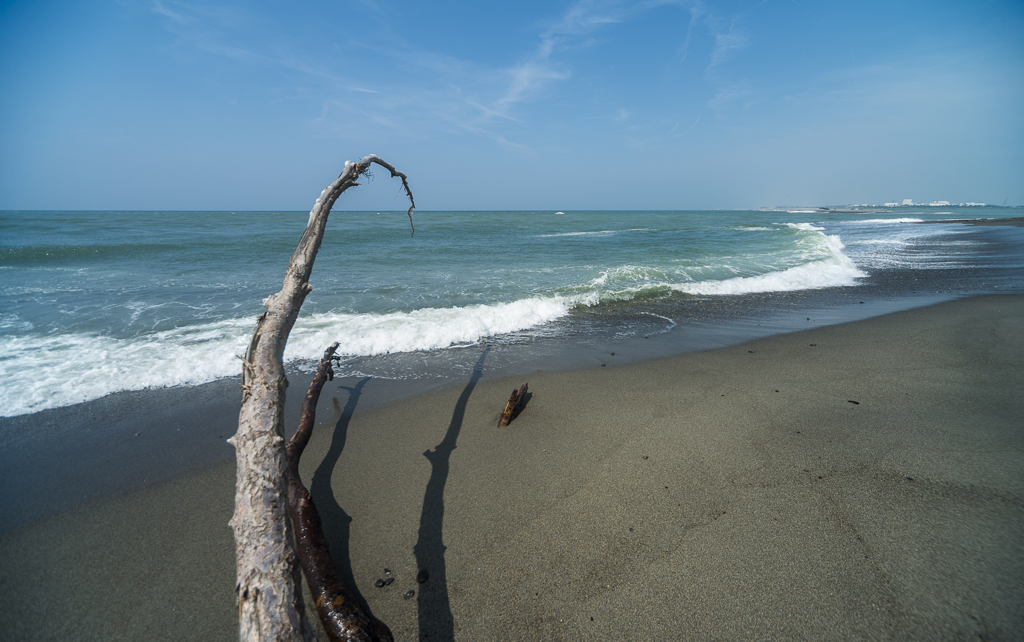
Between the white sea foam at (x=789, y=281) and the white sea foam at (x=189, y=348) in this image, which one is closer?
the white sea foam at (x=189, y=348)

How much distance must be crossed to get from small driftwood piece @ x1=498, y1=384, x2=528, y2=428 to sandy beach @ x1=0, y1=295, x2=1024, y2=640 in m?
0.13

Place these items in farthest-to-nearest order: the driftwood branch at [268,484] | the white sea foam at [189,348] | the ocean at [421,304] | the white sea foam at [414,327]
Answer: the white sea foam at [414,327]
the ocean at [421,304]
the white sea foam at [189,348]
the driftwood branch at [268,484]

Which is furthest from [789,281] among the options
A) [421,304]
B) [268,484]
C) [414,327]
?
[268,484]

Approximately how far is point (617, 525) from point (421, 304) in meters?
7.26

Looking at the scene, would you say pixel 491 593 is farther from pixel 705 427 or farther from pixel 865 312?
pixel 865 312

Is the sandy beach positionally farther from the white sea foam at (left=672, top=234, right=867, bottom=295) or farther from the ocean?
the white sea foam at (left=672, top=234, right=867, bottom=295)

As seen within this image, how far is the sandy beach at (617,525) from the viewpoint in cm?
214

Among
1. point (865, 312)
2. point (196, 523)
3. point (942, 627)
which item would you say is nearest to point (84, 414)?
point (196, 523)

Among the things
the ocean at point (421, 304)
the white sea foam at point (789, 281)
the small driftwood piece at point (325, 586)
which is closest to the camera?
the small driftwood piece at point (325, 586)

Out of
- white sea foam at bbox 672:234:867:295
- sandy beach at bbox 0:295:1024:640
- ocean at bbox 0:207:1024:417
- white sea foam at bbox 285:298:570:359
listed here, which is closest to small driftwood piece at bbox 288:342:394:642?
sandy beach at bbox 0:295:1024:640

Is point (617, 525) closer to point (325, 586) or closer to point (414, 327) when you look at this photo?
point (325, 586)

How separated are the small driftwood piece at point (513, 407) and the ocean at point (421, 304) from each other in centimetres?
134

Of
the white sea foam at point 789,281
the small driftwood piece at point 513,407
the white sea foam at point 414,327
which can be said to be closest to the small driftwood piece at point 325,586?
the small driftwood piece at point 513,407

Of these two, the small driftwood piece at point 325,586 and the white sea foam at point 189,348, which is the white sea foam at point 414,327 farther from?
the small driftwood piece at point 325,586
